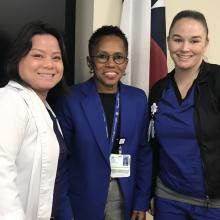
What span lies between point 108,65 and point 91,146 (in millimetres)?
426

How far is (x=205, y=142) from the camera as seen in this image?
1.89m

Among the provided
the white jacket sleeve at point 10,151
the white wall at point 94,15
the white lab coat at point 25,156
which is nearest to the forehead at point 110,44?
Result: the white wall at point 94,15

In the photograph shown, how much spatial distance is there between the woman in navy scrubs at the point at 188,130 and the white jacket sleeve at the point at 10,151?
0.85m

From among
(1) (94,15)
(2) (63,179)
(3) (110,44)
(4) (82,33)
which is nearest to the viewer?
(2) (63,179)

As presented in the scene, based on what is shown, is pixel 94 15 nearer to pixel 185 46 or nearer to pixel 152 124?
pixel 185 46

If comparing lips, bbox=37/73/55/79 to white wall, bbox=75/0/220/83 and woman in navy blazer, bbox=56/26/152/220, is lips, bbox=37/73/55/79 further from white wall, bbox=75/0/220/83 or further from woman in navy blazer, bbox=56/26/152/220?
white wall, bbox=75/0/220/83

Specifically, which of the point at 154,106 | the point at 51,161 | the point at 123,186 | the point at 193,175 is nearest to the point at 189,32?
the point at 154,106

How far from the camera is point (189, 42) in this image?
1.96 metres

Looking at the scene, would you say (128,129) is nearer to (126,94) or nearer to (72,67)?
(126,94)

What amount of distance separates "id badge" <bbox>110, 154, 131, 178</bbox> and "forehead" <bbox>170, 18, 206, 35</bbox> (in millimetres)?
727

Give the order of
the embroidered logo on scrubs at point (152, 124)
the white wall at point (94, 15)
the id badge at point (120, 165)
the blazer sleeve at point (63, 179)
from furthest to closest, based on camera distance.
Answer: the white wall at point (94, 15) < the embroidered logo on scrubs at point (152, 124) < the id badge at point (120, 165) < the blazer sleeve at point (63, 179)

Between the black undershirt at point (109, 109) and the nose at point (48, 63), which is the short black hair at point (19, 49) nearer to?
the nose at point (48, 63)

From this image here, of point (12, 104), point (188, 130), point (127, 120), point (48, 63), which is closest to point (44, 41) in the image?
point (48, 63)

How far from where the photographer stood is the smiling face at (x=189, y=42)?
76.8 inches
